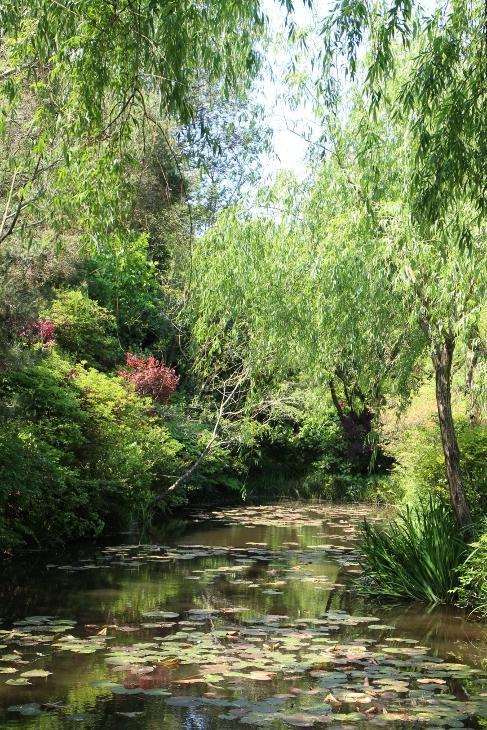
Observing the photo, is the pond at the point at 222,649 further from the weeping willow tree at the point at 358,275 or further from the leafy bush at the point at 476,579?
the weeping willow tree at the point at 358,275

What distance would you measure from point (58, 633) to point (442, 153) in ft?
15.2

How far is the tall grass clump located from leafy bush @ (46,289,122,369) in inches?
321

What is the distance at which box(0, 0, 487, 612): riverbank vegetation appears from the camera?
5137 millimetres

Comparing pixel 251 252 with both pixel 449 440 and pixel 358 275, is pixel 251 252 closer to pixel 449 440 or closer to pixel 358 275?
pixel 358 275

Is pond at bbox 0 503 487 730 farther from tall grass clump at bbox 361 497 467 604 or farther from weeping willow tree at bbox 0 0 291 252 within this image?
weeping willow tree at bbox 0 0 291 252

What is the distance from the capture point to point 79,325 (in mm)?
16125

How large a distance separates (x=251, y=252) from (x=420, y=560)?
428cm

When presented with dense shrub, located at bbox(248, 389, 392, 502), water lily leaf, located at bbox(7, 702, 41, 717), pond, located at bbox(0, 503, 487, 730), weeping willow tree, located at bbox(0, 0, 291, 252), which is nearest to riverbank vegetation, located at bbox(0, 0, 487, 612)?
weeping willow tree, located at bbox(0, 0, 291, 252)

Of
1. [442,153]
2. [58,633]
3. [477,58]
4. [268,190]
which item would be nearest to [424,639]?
Result: [58,633]

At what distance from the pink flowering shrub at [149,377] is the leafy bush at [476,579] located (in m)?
9.00

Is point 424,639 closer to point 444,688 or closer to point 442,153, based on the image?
point 444,688

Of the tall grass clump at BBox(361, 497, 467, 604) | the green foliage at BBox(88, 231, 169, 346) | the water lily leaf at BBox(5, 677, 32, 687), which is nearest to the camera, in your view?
the water lily leaf at BBox(5, 677, 32, 687)

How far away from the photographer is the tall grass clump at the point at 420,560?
827 cm

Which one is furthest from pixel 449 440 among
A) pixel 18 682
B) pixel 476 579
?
pixel 18 682
